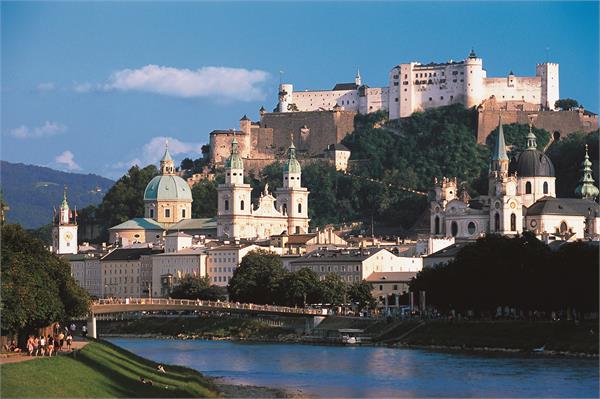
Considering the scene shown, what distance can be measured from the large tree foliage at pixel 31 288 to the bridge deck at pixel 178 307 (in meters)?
15.5

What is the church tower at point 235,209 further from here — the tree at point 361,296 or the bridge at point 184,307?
the bridge at point 184,307

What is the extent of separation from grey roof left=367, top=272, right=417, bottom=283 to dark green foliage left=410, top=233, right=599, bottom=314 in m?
22.9

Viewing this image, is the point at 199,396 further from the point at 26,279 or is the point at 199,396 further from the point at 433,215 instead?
the point at 433,215

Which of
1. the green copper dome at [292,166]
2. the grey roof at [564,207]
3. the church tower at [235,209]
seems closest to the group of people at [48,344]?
the grey roof at [564,207]

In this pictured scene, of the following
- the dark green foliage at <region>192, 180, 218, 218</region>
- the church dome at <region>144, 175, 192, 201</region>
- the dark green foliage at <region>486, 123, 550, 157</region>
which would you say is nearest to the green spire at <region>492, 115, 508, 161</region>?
the dark green foliage at <region>486, 123, 550, 157</region>

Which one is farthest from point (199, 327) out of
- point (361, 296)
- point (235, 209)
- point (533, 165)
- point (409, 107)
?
point (409, 107)

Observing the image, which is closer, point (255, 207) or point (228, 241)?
point (228, 241)

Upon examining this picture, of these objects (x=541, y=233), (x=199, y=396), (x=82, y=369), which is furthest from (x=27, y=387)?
(x=541, y=233)

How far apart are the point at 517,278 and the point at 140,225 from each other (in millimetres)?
76286

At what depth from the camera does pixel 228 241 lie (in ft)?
447

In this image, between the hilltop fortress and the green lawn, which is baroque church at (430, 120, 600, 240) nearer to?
the hilltop fortress

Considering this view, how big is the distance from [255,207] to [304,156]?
17354 millimetres

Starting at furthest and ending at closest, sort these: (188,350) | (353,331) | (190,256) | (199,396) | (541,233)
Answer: (190,256) → (541,233) → (353,331) → (188,350) → (199,396)

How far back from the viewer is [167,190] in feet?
518
